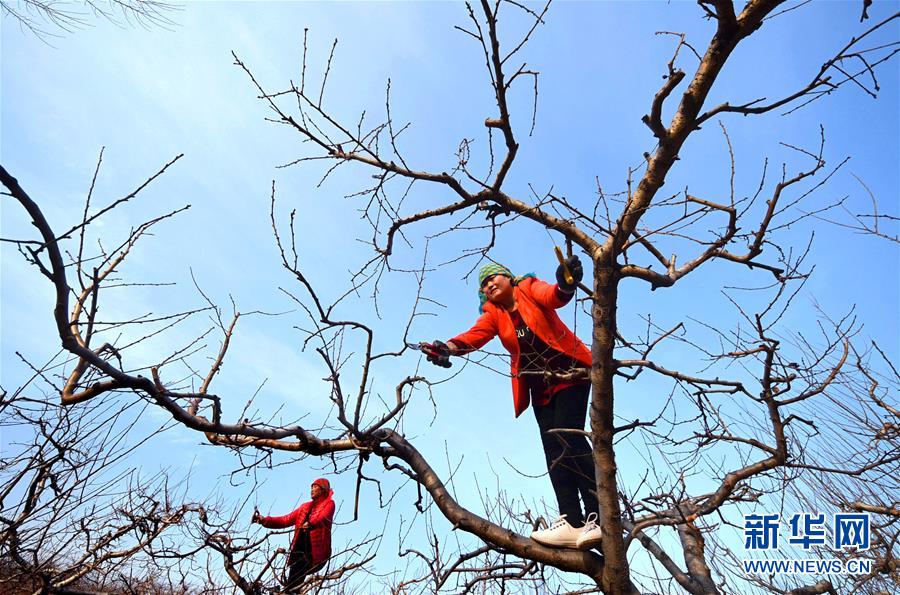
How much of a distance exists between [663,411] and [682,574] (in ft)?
4.56

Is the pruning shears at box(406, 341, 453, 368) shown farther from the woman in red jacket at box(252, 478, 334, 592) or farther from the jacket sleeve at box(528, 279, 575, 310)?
the woman in red jacket at box(252, 478, 334, 592)

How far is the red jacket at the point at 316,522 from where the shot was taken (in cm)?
479

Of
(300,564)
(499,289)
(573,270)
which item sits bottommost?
(300,564)

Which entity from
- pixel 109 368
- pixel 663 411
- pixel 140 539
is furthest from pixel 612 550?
pixel 140 539

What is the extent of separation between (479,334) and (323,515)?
2.64 m

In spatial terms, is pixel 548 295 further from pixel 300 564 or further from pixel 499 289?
pixel 300 564

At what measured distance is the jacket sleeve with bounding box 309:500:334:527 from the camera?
4848mm

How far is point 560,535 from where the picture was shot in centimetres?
304

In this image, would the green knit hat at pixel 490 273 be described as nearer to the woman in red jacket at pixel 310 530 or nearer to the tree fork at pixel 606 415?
the tree fork at pixel 606 415

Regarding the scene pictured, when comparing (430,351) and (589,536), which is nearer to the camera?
(589,536)

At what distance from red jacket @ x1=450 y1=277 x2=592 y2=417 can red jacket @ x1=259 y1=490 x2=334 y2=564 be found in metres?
2.31

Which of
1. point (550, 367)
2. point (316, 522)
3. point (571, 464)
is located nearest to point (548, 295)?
point (550, 367)

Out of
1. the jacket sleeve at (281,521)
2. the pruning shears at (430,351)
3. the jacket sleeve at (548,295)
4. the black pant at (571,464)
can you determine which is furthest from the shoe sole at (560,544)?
the jacket sleeve at (281,521)

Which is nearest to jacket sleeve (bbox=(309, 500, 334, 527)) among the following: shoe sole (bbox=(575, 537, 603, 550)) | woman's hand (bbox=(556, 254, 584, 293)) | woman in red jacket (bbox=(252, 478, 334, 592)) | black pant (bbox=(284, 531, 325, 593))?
woman in red jacket (bbox=(252, 478, 334, 592))
